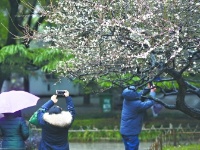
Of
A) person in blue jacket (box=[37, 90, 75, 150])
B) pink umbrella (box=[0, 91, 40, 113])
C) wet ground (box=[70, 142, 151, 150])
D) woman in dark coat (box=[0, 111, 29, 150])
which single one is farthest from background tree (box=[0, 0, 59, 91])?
person in blue jacket (box=[37, 90, 75, 150])

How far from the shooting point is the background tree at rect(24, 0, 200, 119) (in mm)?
8414

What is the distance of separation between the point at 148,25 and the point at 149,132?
830 cm

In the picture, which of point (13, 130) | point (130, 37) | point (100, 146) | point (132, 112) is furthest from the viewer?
point (100, 146)

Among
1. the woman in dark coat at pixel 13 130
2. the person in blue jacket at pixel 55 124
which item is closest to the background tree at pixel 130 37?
the person in blue jacket at pixel 55 124

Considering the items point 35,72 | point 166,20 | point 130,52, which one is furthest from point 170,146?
point 35,72

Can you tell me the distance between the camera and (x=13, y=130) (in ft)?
29.4

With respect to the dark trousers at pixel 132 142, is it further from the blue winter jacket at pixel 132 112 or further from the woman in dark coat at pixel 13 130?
the woman in dark coat at pixel 13 130

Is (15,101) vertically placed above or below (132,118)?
above

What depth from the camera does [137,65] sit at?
948 centimetres

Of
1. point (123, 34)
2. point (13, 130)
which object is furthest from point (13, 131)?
point (123, 34)

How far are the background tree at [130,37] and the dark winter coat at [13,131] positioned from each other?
164 centimetres

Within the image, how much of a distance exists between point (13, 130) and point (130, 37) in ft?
8.69

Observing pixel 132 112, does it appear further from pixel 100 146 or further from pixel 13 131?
pixel 100 146

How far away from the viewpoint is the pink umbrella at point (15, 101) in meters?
8.89
